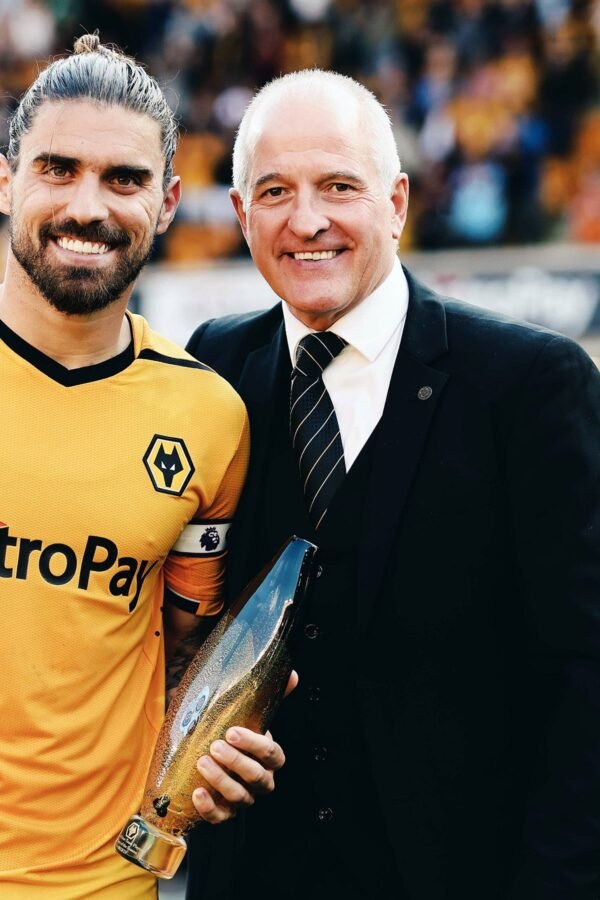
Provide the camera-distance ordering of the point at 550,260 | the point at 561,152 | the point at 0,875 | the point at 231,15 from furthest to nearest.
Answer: the point at 231,15
the point at 561,152
the point at 550,260
the point at 0,875

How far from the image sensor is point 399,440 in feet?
8.43

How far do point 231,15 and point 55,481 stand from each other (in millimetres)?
10156

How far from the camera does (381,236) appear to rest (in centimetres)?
270

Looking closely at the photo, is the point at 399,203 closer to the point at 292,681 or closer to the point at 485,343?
the point at 485,343

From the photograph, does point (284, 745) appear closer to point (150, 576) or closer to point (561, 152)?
point (150, 576)

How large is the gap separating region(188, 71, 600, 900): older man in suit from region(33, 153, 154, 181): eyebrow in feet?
0.92

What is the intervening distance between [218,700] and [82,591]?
360 mm

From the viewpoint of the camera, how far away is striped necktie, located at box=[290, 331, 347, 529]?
2.62 metres

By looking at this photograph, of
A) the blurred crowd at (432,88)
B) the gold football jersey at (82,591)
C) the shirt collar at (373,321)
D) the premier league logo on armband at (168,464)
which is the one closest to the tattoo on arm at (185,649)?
the gold football jersey at (82,591)

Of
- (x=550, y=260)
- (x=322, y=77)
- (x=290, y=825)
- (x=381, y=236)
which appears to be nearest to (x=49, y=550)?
(x=290, y=825)

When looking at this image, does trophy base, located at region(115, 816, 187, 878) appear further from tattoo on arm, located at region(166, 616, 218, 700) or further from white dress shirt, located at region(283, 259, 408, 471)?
white dress shirt, located at region(283, 259, 408, 471)

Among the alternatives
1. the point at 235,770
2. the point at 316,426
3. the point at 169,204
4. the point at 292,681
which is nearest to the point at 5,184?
the point at 169,204

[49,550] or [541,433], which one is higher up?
[541,433]

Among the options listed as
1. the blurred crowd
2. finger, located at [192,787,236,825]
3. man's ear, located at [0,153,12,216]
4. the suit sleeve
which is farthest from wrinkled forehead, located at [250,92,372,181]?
the blurred crowd
